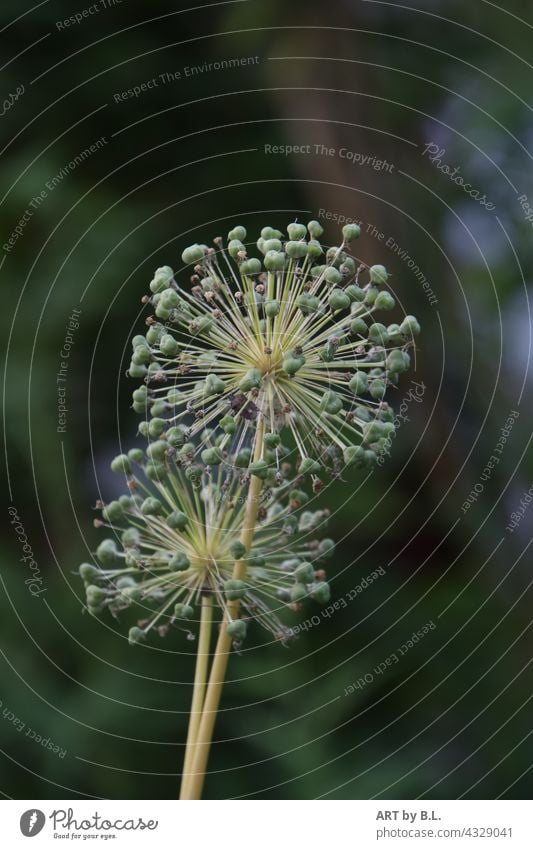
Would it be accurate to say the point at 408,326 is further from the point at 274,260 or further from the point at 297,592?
the point at 297,592

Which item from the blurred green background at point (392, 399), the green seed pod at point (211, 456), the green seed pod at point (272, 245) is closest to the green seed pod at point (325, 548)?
the green seed pod at point (211, 456)

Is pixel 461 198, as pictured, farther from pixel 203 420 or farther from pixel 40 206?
pixel 203 420

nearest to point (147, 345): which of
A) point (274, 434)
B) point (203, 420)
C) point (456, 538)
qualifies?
point (203, 420)

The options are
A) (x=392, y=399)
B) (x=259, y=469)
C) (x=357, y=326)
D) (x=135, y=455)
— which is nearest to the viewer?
(x=259, y=469)

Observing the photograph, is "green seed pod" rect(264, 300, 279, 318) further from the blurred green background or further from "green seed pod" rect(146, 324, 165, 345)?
the blurred green background

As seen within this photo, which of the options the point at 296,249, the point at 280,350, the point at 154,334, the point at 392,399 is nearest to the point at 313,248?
the point at 296,249
